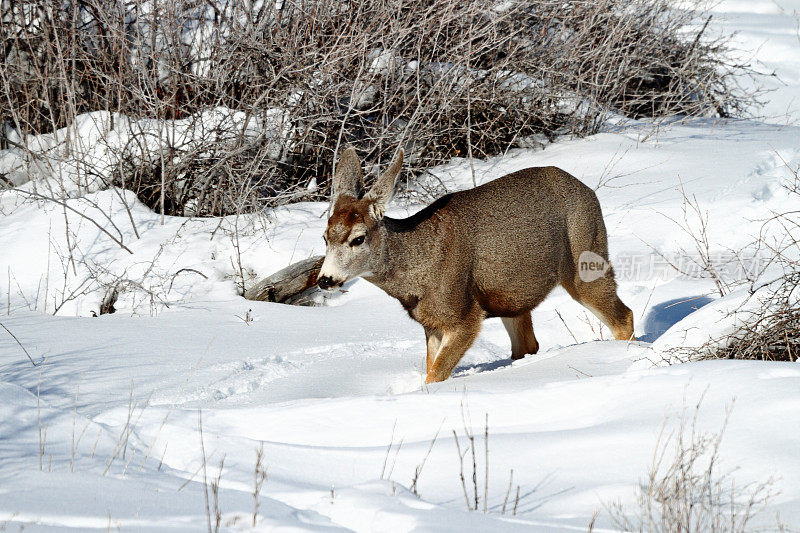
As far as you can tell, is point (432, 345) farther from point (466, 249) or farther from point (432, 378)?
point (466, 249)

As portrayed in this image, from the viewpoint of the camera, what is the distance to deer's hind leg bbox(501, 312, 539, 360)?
684 cm

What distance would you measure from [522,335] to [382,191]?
1.87 meters

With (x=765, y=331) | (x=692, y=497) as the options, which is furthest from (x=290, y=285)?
(x=692, y=497)

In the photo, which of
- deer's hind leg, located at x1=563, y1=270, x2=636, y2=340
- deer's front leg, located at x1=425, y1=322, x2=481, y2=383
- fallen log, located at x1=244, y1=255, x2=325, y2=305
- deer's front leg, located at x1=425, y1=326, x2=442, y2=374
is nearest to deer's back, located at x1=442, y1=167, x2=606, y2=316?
deer's hind leg, located at x1=563, y1=270, x2=636, y2=340

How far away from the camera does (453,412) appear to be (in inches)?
167

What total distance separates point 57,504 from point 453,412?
192cm

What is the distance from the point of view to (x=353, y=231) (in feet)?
18.5

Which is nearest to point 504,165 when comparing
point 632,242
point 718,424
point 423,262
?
point 632,242

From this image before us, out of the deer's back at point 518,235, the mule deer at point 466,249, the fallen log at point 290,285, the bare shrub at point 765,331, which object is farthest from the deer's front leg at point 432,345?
the fallen log at point 290,285

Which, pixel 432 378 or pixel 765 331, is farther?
pixel 432 378

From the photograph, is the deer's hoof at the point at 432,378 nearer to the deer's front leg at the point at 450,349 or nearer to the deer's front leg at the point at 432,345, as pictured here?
the deer's front leg at the point at 450,349

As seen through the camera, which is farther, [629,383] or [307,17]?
[307,17]

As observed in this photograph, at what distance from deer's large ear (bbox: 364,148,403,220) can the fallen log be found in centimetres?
261

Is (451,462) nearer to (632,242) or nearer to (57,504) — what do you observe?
(57,504)
